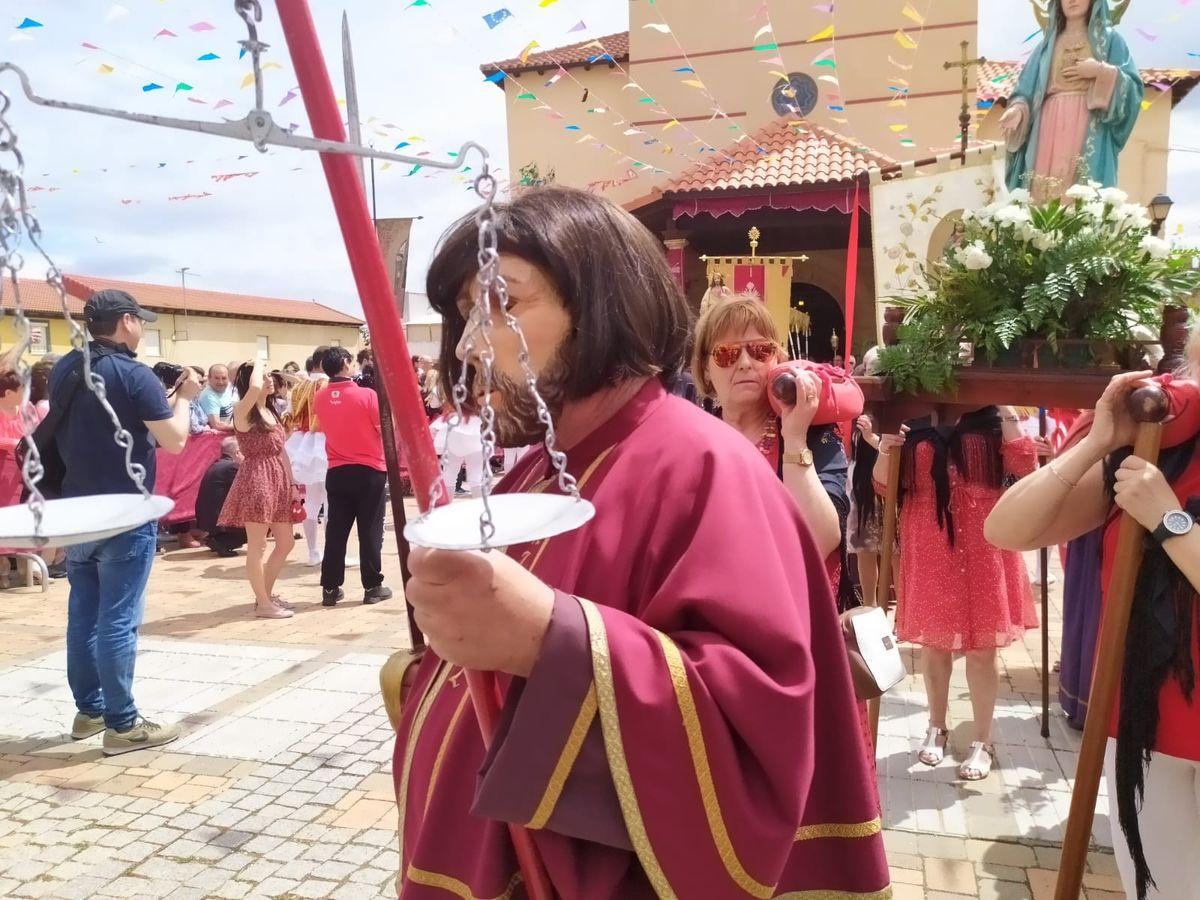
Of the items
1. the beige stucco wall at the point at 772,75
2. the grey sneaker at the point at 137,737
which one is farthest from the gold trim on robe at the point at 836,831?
the beige stucco wall at the point at 772,75

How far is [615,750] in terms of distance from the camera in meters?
1.05

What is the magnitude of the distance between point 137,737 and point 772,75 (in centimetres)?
1513

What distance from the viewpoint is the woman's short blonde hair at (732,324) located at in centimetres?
281

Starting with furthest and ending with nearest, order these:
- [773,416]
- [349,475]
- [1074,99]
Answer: [349,475]
[1074,99]
[773,416]

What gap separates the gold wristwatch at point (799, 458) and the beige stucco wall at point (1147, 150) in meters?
15.7

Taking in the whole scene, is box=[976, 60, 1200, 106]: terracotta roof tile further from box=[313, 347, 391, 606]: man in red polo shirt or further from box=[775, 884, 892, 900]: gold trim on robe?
box=[775, 884, 892, 900]: gold trim on robe

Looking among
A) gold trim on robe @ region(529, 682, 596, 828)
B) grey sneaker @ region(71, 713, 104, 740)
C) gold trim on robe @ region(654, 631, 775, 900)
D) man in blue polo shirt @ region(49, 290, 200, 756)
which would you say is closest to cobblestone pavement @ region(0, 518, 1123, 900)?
grey sneaker @ region(71, 713, 104, 740)

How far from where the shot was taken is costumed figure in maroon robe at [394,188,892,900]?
1.04 meters

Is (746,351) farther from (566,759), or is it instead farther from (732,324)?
(566,759)

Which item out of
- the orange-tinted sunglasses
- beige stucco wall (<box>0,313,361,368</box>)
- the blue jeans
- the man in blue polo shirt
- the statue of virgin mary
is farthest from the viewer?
beige stucco wall (<box>0,313,361,368</box>)

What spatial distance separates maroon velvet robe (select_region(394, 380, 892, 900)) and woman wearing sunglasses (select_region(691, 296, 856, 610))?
1.18 meters

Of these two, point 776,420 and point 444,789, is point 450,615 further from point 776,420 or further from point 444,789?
point 776,420

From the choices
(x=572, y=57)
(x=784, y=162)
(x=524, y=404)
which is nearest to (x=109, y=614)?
(x=524, y=404)

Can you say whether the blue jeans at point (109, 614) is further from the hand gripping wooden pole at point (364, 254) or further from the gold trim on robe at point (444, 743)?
the hand gripping wooden pole at point (364, 254)
